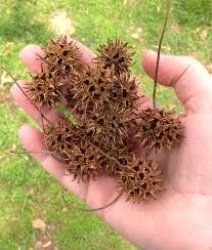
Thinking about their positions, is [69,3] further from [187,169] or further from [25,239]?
[187,169]

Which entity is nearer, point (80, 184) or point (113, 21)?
point (80, 184)

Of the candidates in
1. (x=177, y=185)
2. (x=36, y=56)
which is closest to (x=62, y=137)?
(x=36, y=56)

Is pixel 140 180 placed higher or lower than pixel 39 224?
higher

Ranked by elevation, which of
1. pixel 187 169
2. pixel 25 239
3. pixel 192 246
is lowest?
pixel 25 239

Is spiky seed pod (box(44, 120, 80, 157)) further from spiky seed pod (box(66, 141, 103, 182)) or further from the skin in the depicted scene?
the skin

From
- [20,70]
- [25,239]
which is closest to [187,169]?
[25,239]

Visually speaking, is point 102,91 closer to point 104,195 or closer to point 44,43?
point 104,195

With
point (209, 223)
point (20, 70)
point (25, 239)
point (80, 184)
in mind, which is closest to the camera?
point (209, 223)
